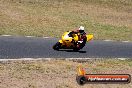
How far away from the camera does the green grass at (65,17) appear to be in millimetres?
31656

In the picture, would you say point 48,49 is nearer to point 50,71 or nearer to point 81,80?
point 50,71

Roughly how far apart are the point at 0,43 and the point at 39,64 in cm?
500

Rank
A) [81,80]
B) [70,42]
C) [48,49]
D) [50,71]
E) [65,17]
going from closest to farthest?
[81,80] < [50,71] < [70,42] < [48,49] < [65,17]

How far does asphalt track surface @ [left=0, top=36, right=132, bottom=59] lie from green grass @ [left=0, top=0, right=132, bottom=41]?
2.37m

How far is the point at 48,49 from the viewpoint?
79.9 feet

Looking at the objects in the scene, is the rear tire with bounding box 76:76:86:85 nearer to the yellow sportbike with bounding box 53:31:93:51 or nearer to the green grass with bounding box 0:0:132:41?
the yellow sportbike with bounding box 53:31:93:51

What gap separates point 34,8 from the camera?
3944 cm

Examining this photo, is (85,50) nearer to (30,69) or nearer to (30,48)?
(30,48)

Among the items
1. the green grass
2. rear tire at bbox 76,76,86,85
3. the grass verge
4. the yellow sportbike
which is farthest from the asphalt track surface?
rear tire at bbox 76,76,86,85

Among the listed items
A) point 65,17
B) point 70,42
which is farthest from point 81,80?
point 65,17

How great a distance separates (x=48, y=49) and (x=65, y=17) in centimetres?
1370

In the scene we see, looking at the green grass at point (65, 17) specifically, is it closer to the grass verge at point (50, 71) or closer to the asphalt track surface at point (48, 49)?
the asphalt track surface at point (48, 49)

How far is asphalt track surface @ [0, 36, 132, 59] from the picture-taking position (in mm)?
22766

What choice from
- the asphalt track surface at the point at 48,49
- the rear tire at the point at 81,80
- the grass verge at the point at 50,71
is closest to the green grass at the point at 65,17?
the asphalt track surface at the point at 48,49
